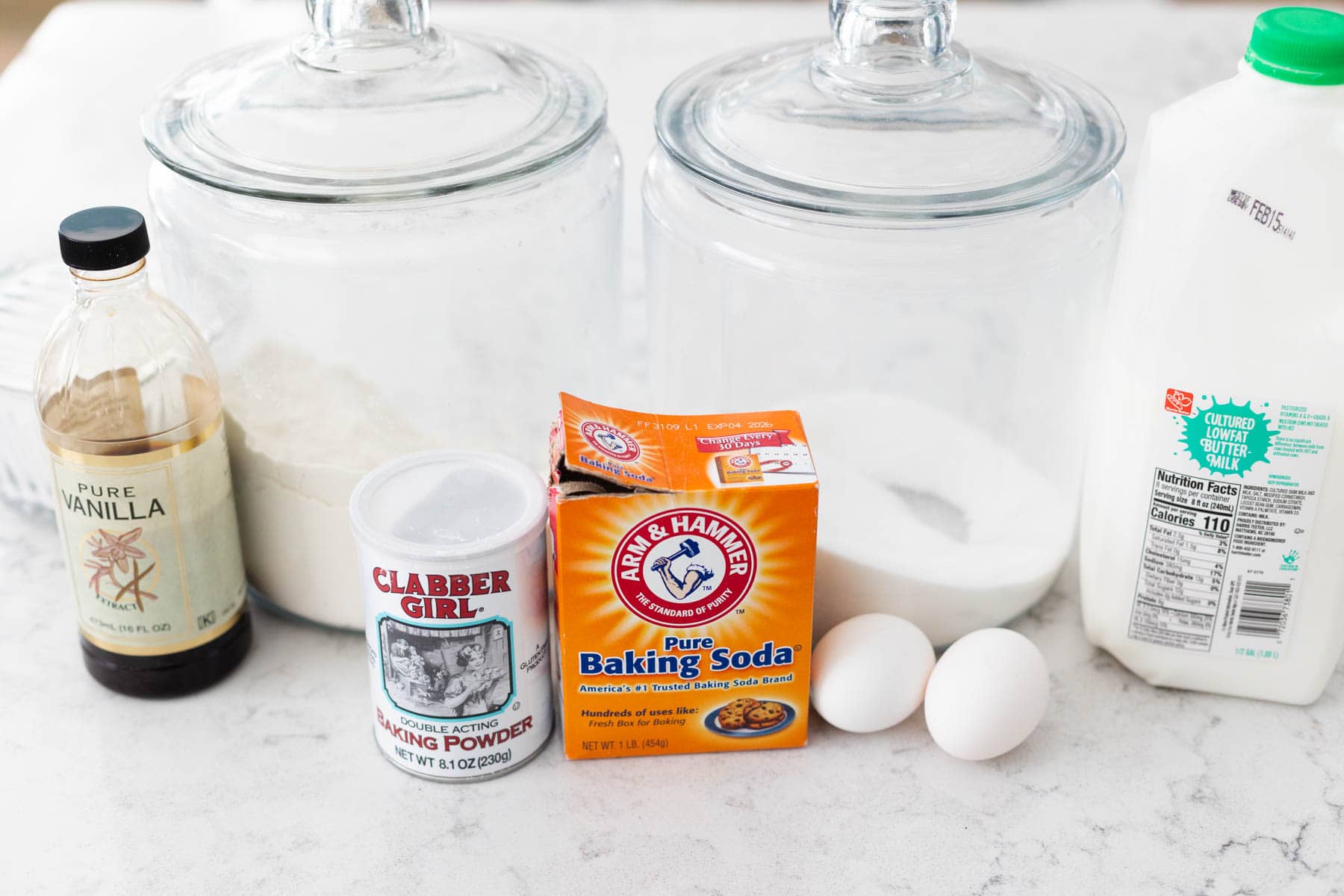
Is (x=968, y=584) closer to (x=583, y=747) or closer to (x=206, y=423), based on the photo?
(x=583, y=747)

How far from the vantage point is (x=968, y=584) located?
907 millimetres

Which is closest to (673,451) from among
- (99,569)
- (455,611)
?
(455,611)

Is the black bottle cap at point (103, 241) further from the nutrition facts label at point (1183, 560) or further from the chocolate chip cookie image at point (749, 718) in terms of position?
the nutrition facts label at point (1183, 560)

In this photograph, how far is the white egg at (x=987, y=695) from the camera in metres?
0.80

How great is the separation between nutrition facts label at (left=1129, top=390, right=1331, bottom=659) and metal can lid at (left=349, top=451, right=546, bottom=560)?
1.29ft

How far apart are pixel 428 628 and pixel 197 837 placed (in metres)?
0.19

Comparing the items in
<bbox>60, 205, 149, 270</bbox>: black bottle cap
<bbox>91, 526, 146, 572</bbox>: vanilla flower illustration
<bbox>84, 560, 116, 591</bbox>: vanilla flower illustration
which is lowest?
<bbox>84, 560, 116, 591</bbox>: vanilla flower illustration

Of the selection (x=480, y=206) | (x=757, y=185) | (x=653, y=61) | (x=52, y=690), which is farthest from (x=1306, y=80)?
(x=653, y=61)

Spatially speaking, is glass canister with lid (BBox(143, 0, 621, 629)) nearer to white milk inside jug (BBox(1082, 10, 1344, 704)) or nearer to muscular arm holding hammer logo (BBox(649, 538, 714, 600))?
muscular arm holding hammer logo (BBox(649, 538, 714, 600))

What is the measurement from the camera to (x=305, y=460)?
0.89 metres

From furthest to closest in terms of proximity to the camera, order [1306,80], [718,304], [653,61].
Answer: [653,61], [718,304], [1306,80]

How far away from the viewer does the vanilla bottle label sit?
81 cm

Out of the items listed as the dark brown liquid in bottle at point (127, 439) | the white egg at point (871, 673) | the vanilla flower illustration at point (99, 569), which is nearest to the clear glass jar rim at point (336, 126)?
the dark brown liquid in bottle at point (127, 439)

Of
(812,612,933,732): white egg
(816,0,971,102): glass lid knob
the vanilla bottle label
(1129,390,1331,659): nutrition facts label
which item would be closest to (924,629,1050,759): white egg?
(812,612,933,732): white egg
